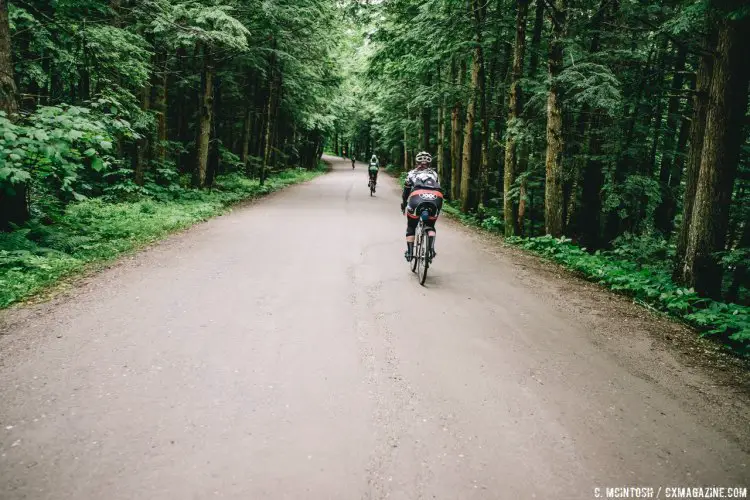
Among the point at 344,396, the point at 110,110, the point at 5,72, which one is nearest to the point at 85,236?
the point at 5,72

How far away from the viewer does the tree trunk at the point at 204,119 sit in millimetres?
17203

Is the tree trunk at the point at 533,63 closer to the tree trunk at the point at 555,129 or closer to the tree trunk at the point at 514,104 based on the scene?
the tree trunk at the point at 514,104

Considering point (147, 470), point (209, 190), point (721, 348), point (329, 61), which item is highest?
point (329, 61)

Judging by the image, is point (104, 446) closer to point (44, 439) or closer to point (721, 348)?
point (44, 439)

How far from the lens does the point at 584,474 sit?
3.17 metres

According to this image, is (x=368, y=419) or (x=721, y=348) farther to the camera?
(x=721, y=348)

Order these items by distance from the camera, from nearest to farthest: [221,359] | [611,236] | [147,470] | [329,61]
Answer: [147,470] < [221,359] < [611,236] < [329,61]

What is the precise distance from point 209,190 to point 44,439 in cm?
1595

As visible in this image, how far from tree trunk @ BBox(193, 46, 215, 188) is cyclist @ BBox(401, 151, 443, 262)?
40.9 feet

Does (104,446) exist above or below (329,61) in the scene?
below

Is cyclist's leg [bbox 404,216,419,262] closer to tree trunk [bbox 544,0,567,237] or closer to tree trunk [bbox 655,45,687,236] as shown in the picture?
tree trunk [bbox 544,0,567,237]

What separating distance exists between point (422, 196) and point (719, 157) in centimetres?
528

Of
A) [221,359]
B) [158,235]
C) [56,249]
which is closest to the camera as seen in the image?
[221,359]

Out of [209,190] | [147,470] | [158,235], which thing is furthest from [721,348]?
[209,190]
